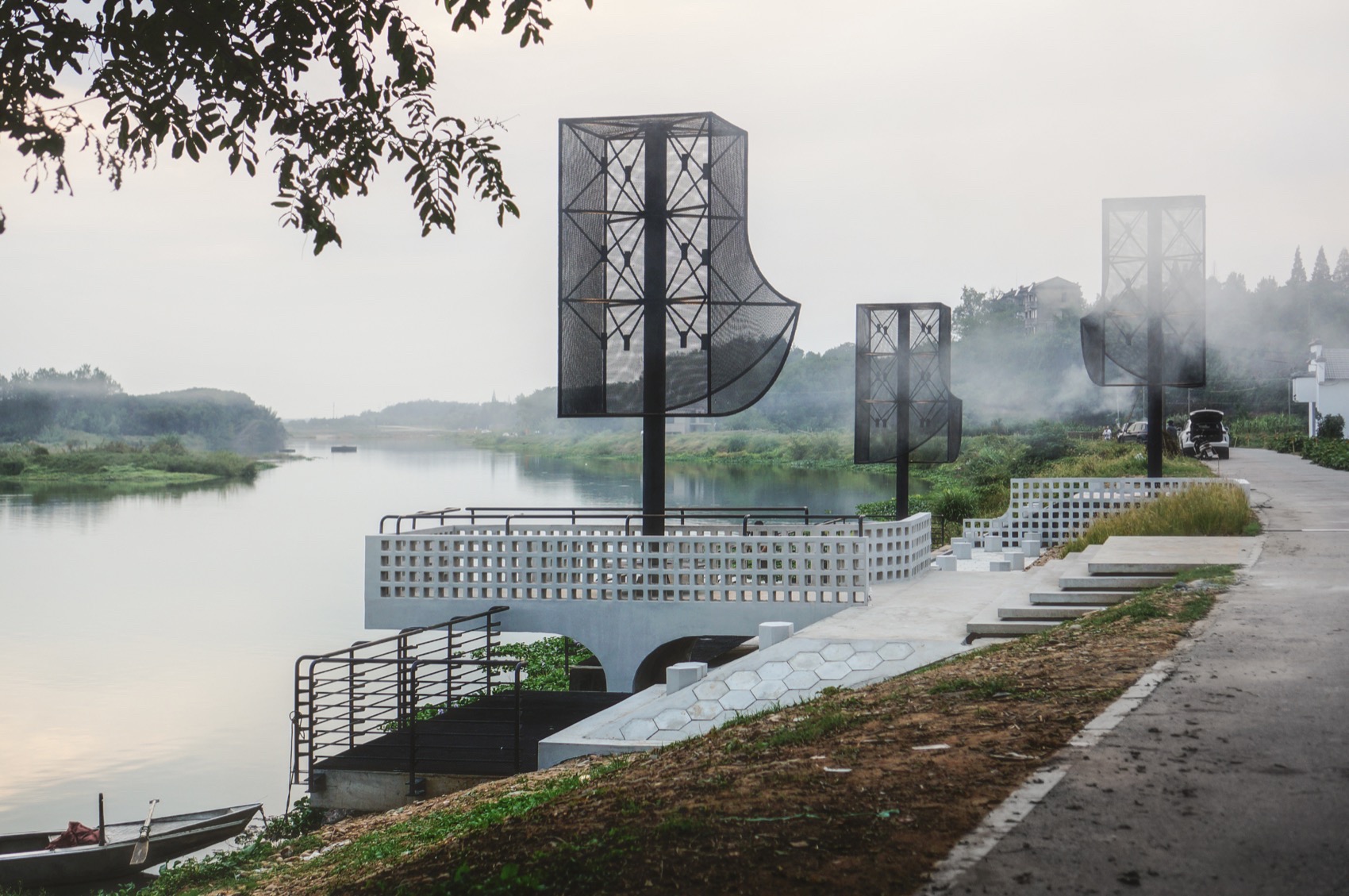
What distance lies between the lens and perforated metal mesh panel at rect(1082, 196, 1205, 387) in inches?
928

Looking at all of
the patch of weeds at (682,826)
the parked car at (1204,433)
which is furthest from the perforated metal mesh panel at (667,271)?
the parked car at (1204,433)

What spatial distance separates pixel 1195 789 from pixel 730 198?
13461mm

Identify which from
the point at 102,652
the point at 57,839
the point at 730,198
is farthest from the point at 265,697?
the point at 730,198

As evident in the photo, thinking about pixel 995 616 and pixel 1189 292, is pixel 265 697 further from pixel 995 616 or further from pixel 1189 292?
pixel 1189 292

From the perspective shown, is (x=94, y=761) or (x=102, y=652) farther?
(x=102, y=652)

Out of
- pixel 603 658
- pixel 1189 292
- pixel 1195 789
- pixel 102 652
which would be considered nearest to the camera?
pixel 1195 789

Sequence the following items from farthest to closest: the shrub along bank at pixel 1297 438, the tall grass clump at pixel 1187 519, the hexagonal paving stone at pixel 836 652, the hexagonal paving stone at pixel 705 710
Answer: the shrub along bank at pixel 1297 438 < the tall grass clump at pixel 1187 519 < the hexagonal paving stone at pixel 836 652 < the hexagonal paving stone at pixel 705 710

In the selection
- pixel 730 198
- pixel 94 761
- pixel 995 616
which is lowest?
pixel 94 761

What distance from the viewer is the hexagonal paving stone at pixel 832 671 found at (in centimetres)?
1122

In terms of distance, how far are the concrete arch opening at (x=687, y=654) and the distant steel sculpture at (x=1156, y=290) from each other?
371 inches

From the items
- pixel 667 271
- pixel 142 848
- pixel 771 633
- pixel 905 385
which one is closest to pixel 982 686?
pixel 771 633

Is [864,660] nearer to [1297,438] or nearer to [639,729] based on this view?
[639,729]

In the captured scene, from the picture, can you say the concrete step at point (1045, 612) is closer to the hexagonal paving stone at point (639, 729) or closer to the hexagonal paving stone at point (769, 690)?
the hexagonal paving stone at point (769, 690)

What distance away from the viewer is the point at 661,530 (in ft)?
55.7
